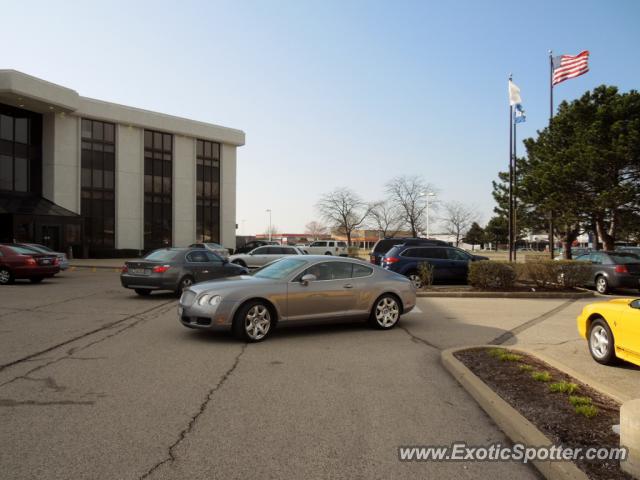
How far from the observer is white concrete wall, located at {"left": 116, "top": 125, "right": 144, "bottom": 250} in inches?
1661

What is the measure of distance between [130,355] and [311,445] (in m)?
4.06

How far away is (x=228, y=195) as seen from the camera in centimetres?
5022

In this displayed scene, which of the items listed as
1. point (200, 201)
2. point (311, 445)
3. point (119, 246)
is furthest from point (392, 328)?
point (200, 201)

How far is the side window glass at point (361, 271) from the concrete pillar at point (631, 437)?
5897 mm

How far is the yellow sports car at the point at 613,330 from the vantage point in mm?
6066

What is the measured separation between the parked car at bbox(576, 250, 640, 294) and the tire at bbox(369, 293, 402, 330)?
1051 centimetres

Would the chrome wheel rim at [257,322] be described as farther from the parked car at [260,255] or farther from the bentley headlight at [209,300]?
the parked car at [260,255]

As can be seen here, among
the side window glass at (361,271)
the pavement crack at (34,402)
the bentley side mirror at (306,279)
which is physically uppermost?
the side window glass at (361,271)

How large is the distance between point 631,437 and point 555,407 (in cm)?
134

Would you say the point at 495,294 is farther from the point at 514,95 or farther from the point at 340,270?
the point at 514,95

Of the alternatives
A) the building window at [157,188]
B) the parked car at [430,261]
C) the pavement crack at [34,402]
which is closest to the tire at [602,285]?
the parked car at [430,261]

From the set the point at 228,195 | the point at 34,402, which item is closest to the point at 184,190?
the point at 228,195

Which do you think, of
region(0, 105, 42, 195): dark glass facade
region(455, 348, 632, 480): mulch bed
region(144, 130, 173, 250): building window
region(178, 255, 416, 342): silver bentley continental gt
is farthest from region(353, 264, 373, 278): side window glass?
region(144, 130, 173, 250): building window

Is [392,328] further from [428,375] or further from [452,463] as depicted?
[452,463]
